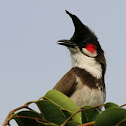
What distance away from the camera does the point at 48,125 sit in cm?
181

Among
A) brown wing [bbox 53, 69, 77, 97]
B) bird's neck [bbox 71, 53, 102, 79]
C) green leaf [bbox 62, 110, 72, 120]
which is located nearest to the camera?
green leaf [bbox 62, 110, 72, 120]

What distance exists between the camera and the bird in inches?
167

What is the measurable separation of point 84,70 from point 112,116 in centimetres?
297

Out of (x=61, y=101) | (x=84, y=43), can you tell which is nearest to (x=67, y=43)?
(x=84, y=43)

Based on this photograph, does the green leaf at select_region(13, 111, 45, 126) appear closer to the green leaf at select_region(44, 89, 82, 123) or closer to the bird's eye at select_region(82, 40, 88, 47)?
the green leaf at select_region(44, 89, 82, 123)

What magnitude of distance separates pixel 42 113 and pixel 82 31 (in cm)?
310

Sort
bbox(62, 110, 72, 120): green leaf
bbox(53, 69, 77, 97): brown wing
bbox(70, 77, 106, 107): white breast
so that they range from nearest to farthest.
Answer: bbox(62, 110, 72, 120): green leaf < bbox(70, 77, 106, 107): white breast < bbox(53, 69, 77, 97): brown wing

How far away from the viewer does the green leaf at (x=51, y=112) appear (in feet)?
6.55

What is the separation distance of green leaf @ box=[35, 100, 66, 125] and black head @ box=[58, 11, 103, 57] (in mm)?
2867

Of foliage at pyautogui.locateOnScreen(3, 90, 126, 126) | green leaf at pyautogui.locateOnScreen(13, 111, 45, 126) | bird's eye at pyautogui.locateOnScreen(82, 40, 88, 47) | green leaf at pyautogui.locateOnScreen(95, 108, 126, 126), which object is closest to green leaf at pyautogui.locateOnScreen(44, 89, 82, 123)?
foliage at pyautogui.locateOnScreen(3, 90, 126, 126)

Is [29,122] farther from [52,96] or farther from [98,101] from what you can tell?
[98,101]

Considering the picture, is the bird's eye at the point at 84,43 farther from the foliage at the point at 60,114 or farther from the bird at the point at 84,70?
the foliage at the point at 60,114

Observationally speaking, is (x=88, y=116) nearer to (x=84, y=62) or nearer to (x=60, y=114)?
(x=60, y=114)

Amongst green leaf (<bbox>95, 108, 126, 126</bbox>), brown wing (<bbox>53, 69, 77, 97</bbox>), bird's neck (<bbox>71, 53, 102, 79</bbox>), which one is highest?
green leaf (<bbox>95, 108, 126, 126</bbox>)
